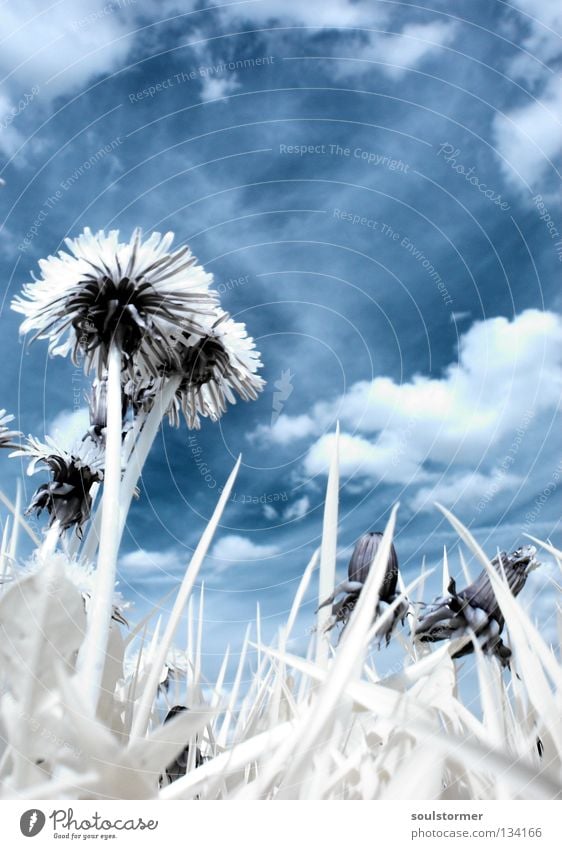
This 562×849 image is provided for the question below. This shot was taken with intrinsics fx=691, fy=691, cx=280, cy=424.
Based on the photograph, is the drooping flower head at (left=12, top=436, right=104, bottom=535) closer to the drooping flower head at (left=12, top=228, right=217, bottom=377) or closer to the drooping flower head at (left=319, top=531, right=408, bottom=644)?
the drooping flower head at (left=12, top=228, right=217, bottom=377)

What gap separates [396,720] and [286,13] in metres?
0.50

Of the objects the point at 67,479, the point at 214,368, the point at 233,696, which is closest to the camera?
the point at 233,696

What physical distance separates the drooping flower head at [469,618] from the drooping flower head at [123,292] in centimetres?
24

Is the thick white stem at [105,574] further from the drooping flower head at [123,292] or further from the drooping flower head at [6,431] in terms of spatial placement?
the drooping flower head at [6,431]

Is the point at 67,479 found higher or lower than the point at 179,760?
higher

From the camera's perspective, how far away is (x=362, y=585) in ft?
1.25

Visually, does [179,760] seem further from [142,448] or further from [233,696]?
[142,448]

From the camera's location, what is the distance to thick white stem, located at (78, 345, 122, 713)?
0.32 meters

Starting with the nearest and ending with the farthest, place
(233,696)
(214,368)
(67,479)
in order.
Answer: (233,696) < (214,368) < (67,479)

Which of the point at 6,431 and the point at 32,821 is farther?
the point at 6,431

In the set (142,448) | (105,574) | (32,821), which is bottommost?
(32,821)

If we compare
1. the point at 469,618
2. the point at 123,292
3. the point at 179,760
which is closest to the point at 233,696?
the point at 179,760

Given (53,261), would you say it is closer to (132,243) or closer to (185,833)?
(132,243)

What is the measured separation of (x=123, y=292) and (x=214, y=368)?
0.13 meters
